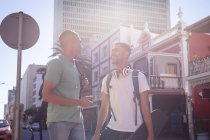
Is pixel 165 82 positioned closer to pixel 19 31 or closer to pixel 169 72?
pixel 169 72

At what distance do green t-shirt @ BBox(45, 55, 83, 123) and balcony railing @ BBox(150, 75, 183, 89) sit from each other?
792 inches

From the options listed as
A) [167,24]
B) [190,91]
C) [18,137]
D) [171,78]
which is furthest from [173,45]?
[167,24]

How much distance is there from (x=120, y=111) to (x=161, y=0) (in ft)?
415

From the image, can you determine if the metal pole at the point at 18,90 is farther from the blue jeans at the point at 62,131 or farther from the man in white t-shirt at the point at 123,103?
the blue jeans at the point at 62,131

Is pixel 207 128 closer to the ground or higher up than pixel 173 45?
closer to the ground

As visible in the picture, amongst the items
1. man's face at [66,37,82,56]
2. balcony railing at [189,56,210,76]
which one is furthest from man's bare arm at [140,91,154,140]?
balcony railing at [189,56,210,76]

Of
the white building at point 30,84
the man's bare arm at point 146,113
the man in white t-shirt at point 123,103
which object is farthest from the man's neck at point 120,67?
the white building at point 30,84

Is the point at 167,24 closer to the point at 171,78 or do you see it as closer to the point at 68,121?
the point at 171,78

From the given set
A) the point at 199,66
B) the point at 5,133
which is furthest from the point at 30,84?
the point at 5,133

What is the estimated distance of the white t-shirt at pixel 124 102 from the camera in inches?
146

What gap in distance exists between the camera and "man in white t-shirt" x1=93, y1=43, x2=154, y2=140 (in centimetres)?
370

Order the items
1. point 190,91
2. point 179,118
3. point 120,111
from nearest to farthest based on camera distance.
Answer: point 120,111 → point 190,91 → point 179,118

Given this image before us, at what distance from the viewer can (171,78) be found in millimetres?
23594

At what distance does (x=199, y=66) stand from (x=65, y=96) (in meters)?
16.0
